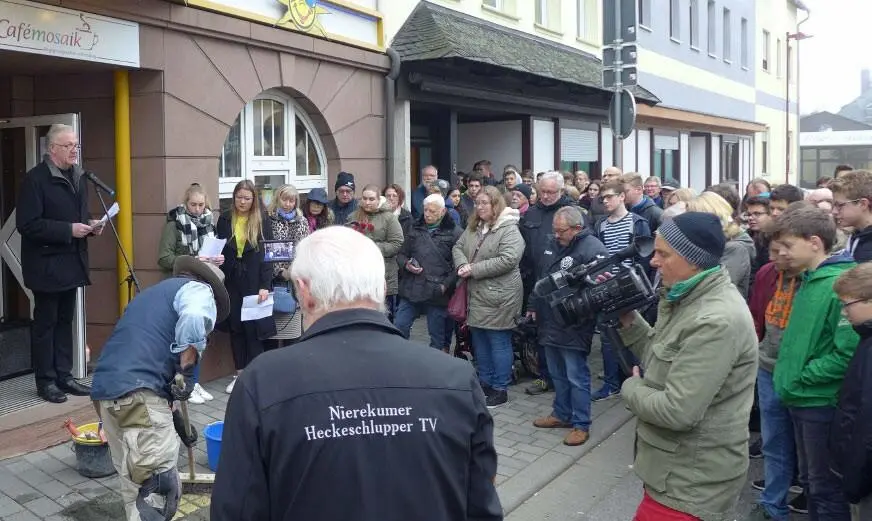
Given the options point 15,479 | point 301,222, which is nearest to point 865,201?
point 301,222

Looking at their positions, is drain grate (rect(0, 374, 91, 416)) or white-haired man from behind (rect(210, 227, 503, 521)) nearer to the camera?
white-haired man from behind (rect(210, 227, 503, 521))

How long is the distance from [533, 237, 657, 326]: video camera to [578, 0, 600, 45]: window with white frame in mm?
13293

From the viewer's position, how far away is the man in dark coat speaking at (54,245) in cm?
610

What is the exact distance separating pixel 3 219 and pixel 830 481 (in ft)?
23.5

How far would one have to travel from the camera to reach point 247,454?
192cm

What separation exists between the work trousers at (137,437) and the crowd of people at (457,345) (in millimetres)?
11

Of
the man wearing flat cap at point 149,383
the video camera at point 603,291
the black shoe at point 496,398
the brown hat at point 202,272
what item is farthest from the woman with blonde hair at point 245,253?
the video camera at point 603,291

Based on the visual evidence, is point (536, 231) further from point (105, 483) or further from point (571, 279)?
point (105, 483)

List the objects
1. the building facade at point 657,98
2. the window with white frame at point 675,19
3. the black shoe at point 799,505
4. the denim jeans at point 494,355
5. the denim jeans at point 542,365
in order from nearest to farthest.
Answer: the black shoe at point 799,505
the denim jeans at point 494,355
the denim jeans at point 542,365
the building facade at point 657,98
the window with white frame at point 675,19

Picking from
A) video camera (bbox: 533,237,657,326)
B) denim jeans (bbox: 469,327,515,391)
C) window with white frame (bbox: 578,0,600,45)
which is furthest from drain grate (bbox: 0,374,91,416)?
window with white frame (bbox: 578,0,600,45)

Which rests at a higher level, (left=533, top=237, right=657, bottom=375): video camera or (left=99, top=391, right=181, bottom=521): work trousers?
(left=533, top=237, right=657, bottom=375): video camera

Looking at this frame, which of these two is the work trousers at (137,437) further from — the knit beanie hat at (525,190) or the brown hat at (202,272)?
the knit beanie hat at (525,190)

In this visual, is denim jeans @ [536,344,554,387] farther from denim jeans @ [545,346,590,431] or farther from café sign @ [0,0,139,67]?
café sign @ [0,0,139,67]

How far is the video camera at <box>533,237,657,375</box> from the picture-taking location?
3.58m
